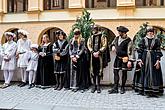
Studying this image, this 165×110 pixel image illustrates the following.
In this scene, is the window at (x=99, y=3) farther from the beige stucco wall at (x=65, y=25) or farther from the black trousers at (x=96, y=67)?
the black trousers at (x=96, y=67)

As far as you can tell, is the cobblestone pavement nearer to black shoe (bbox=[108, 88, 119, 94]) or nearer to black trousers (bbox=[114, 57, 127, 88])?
black shoe (bbox=[108, 88, 119, 94])

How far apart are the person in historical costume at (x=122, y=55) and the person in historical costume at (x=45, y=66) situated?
2.19m

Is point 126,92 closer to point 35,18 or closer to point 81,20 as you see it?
point 81,20

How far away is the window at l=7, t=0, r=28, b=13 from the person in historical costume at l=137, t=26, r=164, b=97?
1859cm

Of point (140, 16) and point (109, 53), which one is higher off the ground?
point (140, 16)

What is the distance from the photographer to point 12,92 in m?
10.7

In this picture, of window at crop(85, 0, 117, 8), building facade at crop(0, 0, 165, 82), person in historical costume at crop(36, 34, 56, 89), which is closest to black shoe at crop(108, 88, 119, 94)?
person in historical costume at crop(36, 34, 56, 89)

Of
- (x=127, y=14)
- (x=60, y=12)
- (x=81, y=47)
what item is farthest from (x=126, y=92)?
(x=60, y=12)

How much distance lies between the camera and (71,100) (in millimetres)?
9477

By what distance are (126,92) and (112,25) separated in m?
13.7

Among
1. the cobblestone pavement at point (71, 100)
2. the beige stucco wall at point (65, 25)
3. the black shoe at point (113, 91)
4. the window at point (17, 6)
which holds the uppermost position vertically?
the window at point (17, 6)

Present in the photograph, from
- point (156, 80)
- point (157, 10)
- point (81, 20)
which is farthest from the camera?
point (157, 10)

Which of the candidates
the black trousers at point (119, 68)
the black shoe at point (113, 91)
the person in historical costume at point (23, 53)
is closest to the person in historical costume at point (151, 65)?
the black trousers at point (119, 68)

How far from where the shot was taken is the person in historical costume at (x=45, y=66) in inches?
454
